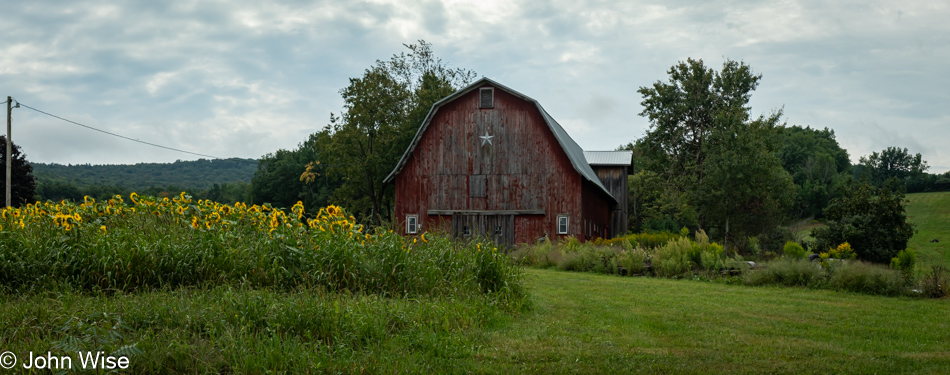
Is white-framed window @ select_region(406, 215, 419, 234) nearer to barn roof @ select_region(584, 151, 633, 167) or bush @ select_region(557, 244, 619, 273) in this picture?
bush @ select_region(557, 244, 619, 273)

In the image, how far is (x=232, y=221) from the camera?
9203 millimetres

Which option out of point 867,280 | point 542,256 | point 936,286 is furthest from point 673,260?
point 936,286

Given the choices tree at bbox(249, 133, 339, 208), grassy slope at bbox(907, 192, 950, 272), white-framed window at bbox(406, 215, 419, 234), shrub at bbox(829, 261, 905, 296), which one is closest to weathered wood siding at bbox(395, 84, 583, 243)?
white-framed window at bbox(406, 215, 419, 234)

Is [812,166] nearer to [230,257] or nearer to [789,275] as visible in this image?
[789,275]

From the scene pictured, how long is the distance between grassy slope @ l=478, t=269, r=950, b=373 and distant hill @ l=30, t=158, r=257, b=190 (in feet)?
116

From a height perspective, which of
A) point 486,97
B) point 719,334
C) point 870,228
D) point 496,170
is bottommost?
point 719,334

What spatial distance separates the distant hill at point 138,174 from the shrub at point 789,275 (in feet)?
111

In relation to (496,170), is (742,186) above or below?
below

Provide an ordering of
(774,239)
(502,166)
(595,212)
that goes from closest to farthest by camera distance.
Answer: (502,166) < (595,212) < (774,239)

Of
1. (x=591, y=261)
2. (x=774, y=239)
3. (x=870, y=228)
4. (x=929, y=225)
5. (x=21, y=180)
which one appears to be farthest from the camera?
(x=929, y=225)

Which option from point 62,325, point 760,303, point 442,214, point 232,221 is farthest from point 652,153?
point 62,325

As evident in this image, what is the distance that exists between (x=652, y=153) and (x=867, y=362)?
4280 cm

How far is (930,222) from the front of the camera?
58.7m

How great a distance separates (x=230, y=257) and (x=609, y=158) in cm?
3204
